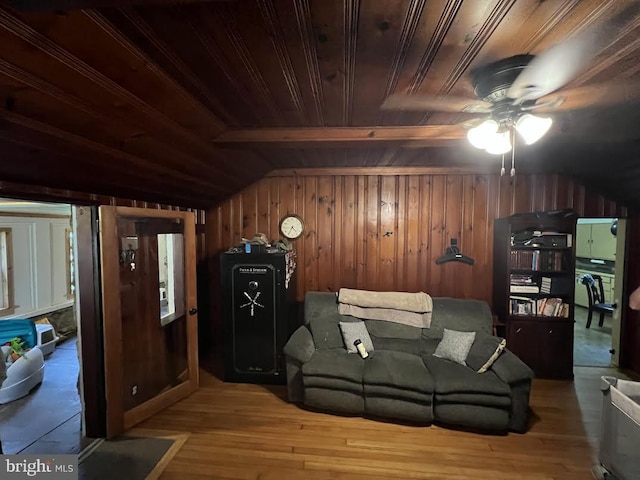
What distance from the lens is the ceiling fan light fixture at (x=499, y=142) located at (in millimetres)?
1721

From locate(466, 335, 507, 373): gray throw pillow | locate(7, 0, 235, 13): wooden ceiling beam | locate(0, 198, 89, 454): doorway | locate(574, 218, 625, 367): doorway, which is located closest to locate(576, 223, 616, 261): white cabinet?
locate(574, 218, 625, 367): doorway

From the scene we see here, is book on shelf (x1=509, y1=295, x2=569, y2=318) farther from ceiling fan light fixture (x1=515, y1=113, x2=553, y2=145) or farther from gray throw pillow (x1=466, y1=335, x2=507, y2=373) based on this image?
ceiling fan light fixture (x1=515, y1=113, x2=553, y2=145)

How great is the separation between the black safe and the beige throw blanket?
0.72m

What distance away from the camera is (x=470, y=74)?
1448mm

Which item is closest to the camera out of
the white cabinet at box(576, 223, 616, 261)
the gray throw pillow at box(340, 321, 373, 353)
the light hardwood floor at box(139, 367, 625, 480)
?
the light hardwood floor at box(139, 367, 625, 480)

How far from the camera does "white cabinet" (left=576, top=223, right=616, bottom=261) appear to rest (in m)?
6.30

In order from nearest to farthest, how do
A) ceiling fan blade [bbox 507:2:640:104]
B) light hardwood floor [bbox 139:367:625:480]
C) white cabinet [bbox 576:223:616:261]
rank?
ceiling fan blade [bbox 507:2:640:104] < light hardwood floor [bbox 139:367:625:480] < white cabinet [bbox 576:223:616:261]

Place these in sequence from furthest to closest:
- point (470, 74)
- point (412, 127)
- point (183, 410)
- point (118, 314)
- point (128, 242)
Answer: point (183, 410) < point (128, 242) < point (118, 314) < point (412, 127) < point (470, 74)

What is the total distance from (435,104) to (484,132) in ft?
1.00

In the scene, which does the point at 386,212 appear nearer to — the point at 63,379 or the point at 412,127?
the point at 412,127

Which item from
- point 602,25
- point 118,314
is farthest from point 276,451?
point 602,25

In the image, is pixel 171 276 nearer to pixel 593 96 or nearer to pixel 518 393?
pixel 518 393

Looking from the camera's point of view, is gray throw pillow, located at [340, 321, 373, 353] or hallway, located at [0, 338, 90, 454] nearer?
hallway, located at [0, 338, 90, 454]

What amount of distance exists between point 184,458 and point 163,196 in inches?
91.1
